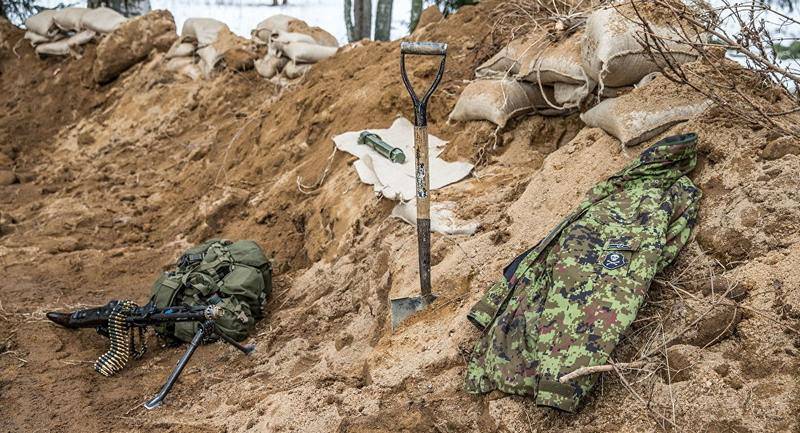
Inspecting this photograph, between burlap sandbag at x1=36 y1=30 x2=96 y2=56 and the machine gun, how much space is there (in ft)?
23.4

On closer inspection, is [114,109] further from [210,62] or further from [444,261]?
[444,261]

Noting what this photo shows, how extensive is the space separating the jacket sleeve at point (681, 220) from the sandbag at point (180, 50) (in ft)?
24.9

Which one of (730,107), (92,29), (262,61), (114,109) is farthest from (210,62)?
(730,107)

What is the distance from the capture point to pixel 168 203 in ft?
22.2

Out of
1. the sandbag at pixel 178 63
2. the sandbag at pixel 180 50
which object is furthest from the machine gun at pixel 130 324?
the sandbag at pixel 180 50

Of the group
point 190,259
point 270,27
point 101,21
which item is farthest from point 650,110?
point 101,21

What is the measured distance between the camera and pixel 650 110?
3500 millimetres

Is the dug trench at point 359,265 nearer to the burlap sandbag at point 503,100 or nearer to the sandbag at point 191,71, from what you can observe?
the burlap sandbag at point 503,100

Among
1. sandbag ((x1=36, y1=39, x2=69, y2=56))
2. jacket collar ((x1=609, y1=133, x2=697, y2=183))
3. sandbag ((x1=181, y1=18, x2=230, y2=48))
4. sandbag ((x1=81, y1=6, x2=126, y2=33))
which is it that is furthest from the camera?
sandbag ((x1=36, y1=39, x2=69, y2=56))

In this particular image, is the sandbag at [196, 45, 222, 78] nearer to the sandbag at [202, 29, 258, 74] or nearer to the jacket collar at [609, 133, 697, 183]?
the sandbag at [202, 29, 258, 74]

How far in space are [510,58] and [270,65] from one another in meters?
4.13

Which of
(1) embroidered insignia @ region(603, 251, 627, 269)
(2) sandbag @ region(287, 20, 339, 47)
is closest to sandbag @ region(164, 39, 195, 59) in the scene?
(2) sandbag @ region(287, 20, 339, 47)

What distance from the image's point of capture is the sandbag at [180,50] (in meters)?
9.16

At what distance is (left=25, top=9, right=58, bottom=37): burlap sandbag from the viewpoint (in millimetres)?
10414
